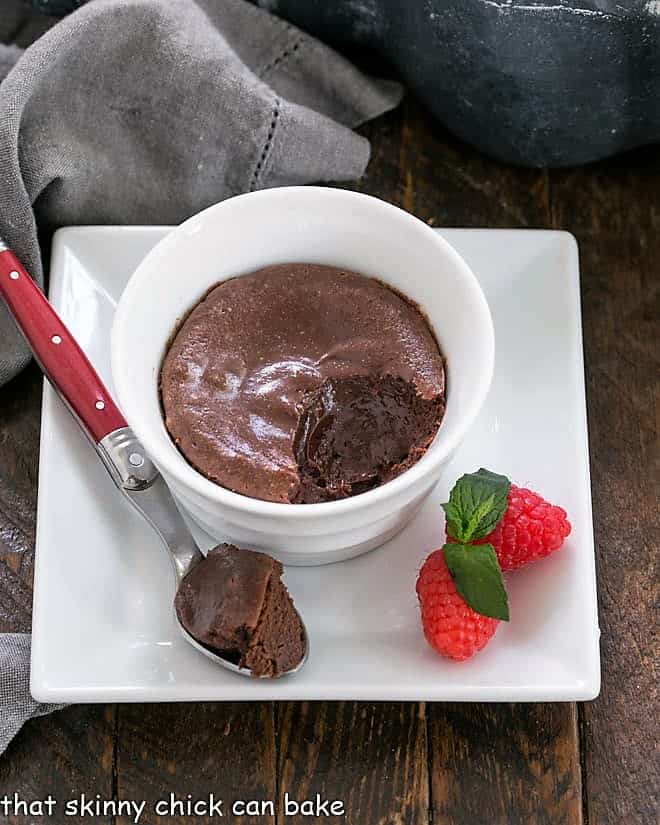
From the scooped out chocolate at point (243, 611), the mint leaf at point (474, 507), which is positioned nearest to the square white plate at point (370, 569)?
the scooped out chocolate at point (243, 611)

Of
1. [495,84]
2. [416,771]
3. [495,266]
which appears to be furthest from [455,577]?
[495,84]

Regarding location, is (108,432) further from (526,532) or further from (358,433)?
(526,532)

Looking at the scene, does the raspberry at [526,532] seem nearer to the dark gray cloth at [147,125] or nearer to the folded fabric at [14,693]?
the folded fabric at [14,693]

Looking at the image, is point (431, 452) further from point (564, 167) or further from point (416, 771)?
point (564, 167)

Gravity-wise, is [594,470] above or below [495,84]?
below

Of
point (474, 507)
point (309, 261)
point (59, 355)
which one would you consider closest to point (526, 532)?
point (474, 507)

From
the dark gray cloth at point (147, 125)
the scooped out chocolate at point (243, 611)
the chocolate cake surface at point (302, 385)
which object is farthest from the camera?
the dark gray cloth at point (147, 125)
